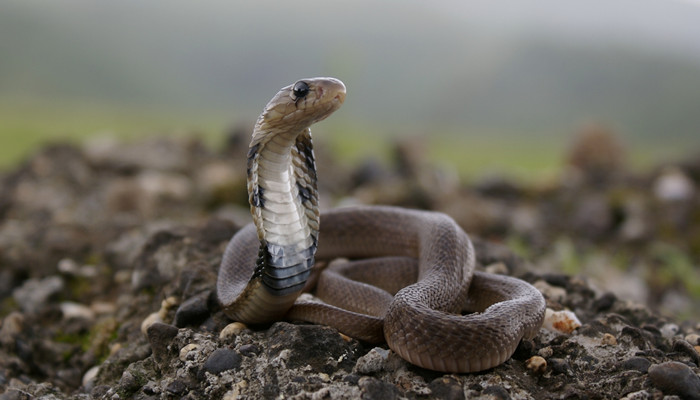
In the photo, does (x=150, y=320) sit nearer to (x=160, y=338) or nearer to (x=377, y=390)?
(x=160, y=338)

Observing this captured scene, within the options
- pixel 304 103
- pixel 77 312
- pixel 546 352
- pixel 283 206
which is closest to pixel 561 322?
pixel 546 352

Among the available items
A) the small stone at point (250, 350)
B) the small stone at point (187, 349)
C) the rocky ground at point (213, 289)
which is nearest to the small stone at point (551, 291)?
the rocky ground at point (213, 289)

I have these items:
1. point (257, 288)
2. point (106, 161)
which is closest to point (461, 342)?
point (257, 288)

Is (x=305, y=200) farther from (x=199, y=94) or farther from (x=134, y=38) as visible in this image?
(x=134, y=38)

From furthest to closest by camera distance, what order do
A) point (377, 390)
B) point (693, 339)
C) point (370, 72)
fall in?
point (370, 72)
point (693, 339)
point (377, 390)

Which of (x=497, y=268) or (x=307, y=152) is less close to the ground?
(x=307, y=152)

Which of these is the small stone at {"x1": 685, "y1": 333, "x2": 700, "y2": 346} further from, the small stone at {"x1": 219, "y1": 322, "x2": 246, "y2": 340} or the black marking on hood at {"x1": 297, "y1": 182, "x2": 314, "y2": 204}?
the small stone at {"x1": 219, "y1": 322, "x2": 246, "y2": 340}
